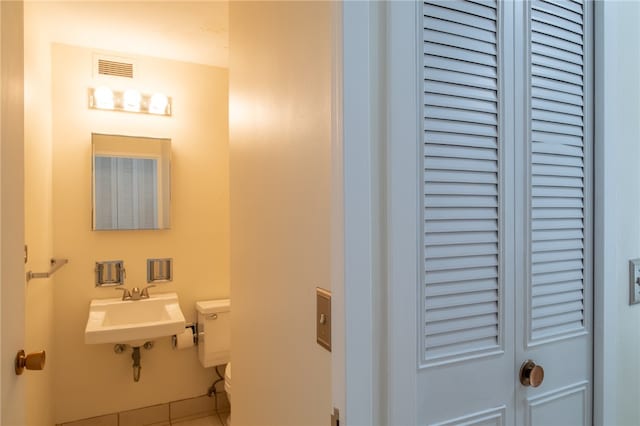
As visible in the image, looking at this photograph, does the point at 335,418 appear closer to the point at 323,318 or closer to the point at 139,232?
the point at 323,318

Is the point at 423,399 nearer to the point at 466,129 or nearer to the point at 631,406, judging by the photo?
the point at 466,129

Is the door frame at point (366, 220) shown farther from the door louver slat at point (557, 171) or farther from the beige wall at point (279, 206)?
the door louver slat at point (557, 171)

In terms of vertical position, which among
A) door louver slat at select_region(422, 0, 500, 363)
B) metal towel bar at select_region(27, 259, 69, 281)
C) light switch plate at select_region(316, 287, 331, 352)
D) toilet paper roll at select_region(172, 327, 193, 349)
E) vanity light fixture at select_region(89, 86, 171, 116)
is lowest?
toilet paper roll at select_region(172, 327, 193, 349)

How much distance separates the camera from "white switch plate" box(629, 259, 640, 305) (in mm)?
1091

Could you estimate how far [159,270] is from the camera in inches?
103

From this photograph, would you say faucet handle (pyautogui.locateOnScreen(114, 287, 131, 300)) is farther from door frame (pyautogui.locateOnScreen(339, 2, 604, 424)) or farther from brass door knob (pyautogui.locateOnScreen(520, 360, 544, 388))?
brass door knob (pyautogui.locateOnScreen(520, 360, 544, 388))

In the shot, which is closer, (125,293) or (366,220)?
(366,220)

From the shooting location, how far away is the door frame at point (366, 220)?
2.50 ft

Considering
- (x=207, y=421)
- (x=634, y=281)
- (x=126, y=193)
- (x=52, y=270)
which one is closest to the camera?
(x=634, y=281)

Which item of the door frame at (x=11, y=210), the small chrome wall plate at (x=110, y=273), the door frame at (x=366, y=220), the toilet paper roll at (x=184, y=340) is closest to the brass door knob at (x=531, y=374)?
the door frame at (x=366, y=220)

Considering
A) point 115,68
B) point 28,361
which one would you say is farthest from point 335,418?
point 115,68

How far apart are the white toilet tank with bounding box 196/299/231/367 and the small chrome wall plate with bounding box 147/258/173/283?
310mm

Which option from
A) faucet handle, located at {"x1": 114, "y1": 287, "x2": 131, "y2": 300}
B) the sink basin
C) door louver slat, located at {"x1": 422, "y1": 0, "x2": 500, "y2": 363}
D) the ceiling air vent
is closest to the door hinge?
door louver slat, located at {"x1": 422, "y1": 0, "x2": 500, "y2": 363}

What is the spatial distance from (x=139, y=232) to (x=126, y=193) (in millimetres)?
267
